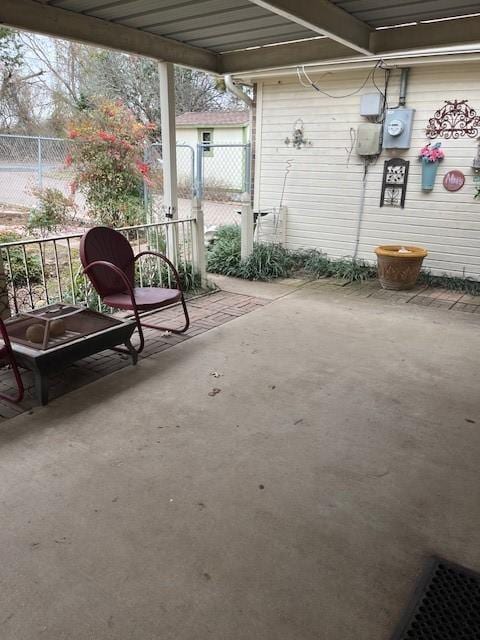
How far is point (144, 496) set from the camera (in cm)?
203

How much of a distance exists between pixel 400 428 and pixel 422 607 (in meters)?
1.17

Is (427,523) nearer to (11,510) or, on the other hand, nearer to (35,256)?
(11,510)

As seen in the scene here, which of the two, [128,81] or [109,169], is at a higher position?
[128,81]

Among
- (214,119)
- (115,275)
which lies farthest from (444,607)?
(214,119)

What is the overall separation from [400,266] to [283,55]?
99.7 inches

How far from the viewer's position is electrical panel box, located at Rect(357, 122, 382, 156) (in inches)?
226

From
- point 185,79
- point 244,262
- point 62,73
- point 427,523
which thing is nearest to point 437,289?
point 244,262

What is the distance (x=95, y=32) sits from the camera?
3.80 meters

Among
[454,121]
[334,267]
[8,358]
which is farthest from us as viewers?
[334,267]

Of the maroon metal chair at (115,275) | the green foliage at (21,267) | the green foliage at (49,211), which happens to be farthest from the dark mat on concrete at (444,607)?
the green foliage at (49,211)

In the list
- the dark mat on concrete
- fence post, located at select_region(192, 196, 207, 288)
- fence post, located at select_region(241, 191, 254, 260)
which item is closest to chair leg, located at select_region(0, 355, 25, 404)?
Answer: the dark mat on concrete

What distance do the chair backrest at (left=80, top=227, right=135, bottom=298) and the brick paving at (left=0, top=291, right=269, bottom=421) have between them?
506 mm

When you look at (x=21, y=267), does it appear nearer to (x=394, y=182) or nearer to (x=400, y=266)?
(x=400, y=266)

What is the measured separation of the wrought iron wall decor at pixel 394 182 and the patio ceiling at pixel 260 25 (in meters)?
1.78
